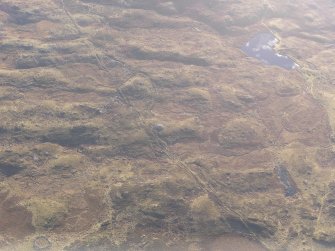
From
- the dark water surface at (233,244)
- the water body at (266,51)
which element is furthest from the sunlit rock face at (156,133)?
the water body at (266,51)

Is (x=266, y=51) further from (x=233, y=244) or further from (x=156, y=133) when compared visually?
(x=233, y=244)

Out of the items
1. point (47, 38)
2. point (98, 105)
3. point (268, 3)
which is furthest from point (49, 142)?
point (268, 3)

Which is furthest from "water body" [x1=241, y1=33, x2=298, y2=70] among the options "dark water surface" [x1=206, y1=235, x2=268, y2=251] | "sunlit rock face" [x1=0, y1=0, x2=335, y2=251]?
"dark water surface" [x1=206, y1=235, x2=268, y2=251]

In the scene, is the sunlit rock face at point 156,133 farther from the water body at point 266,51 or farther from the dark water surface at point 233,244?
the water body at point 266,51

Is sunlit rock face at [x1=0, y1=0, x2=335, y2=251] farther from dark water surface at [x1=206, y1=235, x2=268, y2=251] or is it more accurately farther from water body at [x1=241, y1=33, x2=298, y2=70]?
water body at [x1=241, y1=33, x2=298, y2=70]

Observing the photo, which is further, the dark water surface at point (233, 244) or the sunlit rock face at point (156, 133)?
the sunlit rock face at point (156, 133)

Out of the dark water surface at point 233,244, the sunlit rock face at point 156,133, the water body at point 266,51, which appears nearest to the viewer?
the dark water surface at point 233,244
